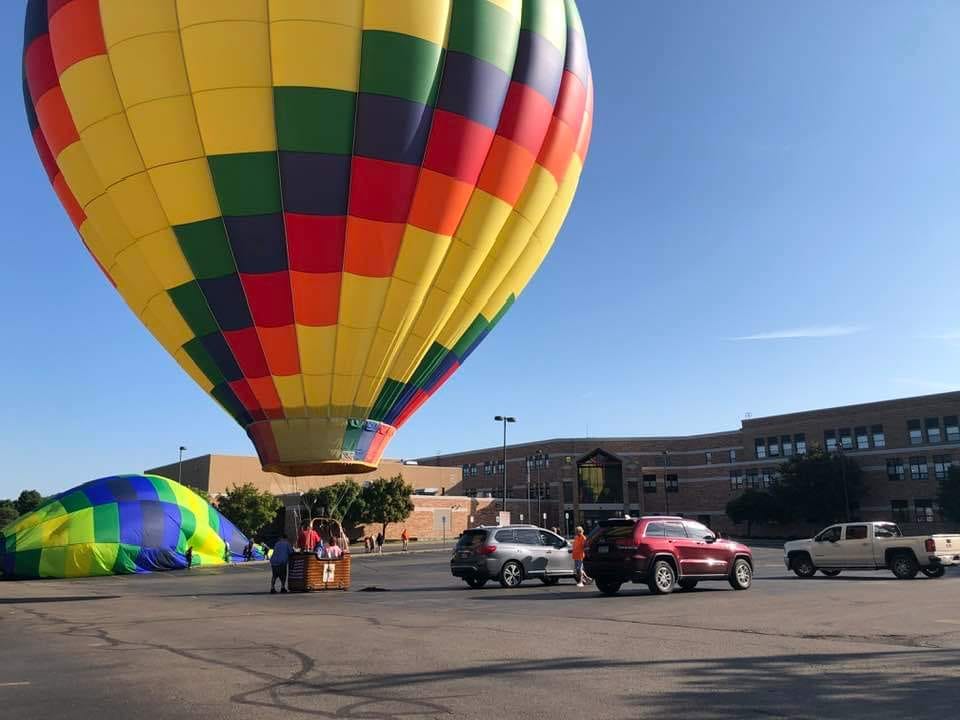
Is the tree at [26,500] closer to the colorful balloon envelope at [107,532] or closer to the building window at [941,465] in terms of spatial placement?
the colorful balloon envelope at [107,532]

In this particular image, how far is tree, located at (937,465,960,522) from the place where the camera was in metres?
65.4

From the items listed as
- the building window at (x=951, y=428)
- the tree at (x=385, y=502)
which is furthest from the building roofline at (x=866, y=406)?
the tree at (x=385, y=502)

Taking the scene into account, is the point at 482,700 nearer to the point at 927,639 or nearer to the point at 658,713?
the point at 658,713

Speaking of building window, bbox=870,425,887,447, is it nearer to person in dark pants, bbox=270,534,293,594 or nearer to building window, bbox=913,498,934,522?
building window, bbox=913,498,934,522

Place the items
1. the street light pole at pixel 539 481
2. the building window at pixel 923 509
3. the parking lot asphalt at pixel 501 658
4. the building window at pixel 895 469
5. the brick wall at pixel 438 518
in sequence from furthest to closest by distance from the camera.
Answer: the street light pole at pixel 539 481
the building window at pixel 895 469
the brick wall at pixel 438 518
the building window at pixel 923 509
the parking lot asphalt at pixel 501 658

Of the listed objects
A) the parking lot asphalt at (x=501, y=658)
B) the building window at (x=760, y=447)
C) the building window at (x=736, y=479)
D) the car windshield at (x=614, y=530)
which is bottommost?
the parking lot asphalt at (x=501, y=658)

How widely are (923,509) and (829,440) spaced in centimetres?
1091

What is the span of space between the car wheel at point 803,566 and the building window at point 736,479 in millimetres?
68754

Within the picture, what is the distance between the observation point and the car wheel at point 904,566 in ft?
67.3

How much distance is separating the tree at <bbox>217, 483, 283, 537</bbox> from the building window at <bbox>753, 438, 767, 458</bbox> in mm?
54502

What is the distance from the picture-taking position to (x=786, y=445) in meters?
83.8

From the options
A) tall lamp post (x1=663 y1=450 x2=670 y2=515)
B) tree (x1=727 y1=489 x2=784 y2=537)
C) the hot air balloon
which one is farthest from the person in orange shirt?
tall lamp post (x1=663 y1=450 x2=670 y2=515)

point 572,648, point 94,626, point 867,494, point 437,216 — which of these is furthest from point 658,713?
point 867,494

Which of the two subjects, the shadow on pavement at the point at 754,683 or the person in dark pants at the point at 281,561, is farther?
the person in dark pants at the point at 281,561
